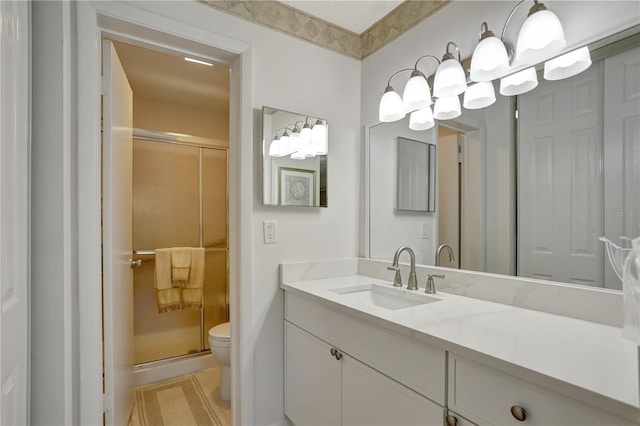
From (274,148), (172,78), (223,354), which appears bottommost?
(223,354)

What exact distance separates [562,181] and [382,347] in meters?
0.87

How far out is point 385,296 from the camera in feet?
5.24

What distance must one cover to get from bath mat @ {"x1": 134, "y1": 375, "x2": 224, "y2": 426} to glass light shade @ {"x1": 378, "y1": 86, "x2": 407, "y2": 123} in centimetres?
198

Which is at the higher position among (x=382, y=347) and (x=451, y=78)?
(x=451, y=78)

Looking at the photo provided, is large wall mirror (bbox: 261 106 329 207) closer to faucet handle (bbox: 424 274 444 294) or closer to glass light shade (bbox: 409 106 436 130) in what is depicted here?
glass light shade (bbox: 409 106 436 130)

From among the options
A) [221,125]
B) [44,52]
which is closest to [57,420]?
[44,52]

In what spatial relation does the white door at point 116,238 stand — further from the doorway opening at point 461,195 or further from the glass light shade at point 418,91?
the doorway opening at point 461,195

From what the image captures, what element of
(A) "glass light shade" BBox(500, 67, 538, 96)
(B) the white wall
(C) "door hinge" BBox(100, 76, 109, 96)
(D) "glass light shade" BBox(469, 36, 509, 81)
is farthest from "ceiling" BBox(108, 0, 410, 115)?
(A) "glass light shade" BBox(500, 67, 538, 96)

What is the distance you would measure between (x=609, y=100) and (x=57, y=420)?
7.26ft

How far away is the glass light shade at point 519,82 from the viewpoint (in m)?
1.21

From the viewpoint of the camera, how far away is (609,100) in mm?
1041

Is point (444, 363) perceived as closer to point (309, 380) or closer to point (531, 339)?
point (531, 339)

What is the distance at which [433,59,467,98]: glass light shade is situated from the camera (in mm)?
1371

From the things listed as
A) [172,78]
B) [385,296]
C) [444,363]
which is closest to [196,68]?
[172,78]
